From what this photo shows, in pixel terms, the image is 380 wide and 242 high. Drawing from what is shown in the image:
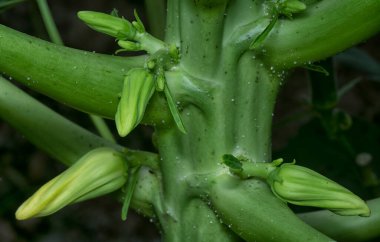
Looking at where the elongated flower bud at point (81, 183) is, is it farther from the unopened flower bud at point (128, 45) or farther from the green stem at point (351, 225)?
the green stem at point (351, 225)

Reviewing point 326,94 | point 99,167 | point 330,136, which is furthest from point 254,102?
point 330,136

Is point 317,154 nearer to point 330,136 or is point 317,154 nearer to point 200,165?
point 330,136

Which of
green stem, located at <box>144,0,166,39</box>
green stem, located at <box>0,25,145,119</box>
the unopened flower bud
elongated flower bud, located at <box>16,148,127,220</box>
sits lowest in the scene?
elongated flower bud, located at <box>16,148,127,220</box>

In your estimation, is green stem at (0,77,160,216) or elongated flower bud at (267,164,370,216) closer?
elongated flower bud at (267,164,370,216)

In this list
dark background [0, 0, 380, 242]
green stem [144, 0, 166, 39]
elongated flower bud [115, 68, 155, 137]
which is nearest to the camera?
elongated flower bud [115, 68, 155, 137]

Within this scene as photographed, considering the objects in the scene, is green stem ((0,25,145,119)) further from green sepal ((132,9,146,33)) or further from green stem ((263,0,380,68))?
green stem ((263,0,380,68))

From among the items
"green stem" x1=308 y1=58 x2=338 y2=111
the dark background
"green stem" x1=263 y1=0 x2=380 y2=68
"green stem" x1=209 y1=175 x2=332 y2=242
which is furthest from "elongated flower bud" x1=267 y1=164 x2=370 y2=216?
the dark background

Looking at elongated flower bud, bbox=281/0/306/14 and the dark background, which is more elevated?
elongated flower bud, bbox=281/0/306/14
